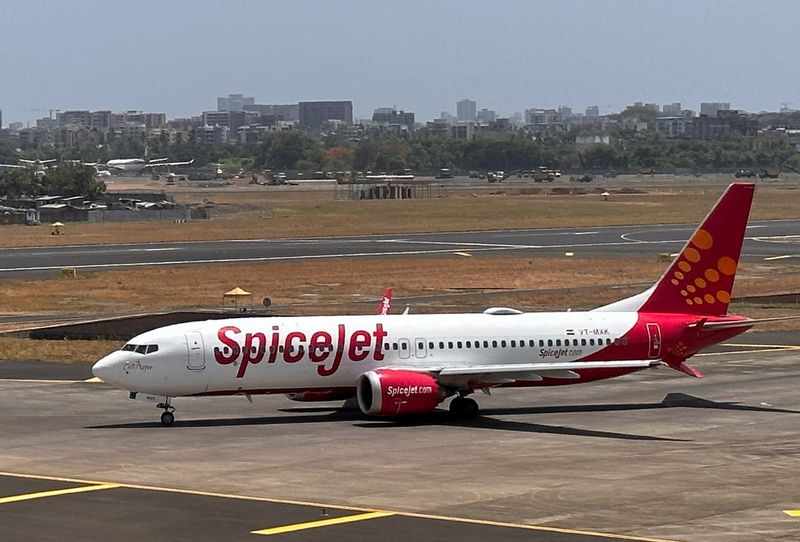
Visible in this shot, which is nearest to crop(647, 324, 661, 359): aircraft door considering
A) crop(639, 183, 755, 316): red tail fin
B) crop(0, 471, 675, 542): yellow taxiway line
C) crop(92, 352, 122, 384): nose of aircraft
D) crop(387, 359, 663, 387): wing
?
crop(639, 183, 755, 316): red tail fin

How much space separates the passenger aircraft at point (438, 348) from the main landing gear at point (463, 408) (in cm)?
5

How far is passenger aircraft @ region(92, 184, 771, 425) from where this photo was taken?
50469mm

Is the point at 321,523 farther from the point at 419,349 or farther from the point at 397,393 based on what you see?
the point at 419,349

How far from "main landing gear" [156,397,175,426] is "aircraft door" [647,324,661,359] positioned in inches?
693

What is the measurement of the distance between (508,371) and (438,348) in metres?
3.08

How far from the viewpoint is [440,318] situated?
5388 cm

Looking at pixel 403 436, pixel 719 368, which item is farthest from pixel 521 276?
pixel 403 436

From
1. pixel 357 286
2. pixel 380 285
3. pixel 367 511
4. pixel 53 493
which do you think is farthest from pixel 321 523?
pixel 380 285

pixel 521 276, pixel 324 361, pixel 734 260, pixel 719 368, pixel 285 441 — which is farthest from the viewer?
pixel 521 276

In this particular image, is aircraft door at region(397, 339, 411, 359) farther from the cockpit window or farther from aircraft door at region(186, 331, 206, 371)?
the cockpit window

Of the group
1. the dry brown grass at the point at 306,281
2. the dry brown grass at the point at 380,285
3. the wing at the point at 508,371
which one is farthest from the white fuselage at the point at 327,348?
the dry brown grass at the point at 306,281

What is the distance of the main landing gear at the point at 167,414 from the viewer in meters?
51.0

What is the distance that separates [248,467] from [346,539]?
10.5 m

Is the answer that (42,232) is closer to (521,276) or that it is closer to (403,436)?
(521,276)
